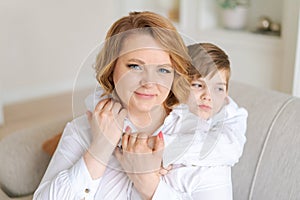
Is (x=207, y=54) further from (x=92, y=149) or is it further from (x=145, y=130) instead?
(x=92, y=149)

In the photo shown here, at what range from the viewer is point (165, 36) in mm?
973

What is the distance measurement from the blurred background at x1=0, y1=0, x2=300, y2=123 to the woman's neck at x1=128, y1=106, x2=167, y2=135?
1.76m

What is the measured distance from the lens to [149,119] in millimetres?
1031

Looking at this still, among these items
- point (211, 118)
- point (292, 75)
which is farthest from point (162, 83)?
point (292, 75)

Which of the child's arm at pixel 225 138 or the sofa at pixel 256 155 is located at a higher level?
the child's arm at pixel 225 138

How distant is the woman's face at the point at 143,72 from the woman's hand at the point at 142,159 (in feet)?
0.29

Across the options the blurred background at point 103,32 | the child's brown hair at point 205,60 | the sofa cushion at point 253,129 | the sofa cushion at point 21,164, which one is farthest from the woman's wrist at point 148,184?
the blurred background at point 103,32

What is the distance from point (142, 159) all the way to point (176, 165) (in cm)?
10

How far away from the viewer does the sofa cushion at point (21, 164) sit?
1504 millimetres

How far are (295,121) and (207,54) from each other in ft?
1.34

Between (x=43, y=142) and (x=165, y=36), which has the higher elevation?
(x=165, y=36)

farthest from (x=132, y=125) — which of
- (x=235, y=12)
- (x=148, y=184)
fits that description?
(x=235, y=12)

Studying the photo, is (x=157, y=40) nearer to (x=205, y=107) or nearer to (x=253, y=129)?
(x=205, y=107)

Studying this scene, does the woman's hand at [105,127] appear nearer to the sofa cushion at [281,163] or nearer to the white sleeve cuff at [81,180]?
the white sleeve cuff at [81,180]
